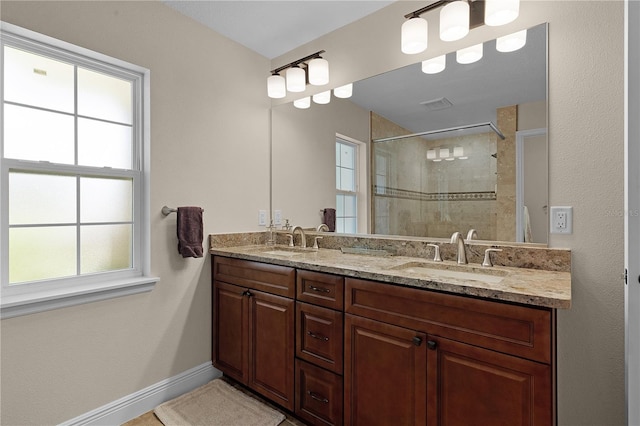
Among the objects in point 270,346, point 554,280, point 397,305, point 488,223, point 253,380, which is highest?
point 488,223

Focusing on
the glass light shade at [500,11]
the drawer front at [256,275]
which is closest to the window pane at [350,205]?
the drawer front at [256,275]

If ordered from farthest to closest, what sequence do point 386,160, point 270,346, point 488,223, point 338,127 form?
point 338,127 → point 386,160 → point 270,346 → point 488,223

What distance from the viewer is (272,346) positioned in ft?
6.23

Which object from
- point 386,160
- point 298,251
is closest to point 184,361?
point 298,251

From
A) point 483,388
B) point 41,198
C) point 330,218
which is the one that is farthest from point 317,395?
point 41,198

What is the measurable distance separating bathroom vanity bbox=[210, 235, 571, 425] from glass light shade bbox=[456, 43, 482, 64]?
1.12 m

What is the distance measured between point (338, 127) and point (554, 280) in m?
1.61

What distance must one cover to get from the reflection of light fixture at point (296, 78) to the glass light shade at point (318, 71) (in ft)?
0.32

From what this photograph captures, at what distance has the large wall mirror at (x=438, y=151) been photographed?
1600 millimetres

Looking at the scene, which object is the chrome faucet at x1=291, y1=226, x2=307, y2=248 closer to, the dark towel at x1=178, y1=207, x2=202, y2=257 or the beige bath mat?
the dark towel at x1=178, y1=207, x2=202, y2=257

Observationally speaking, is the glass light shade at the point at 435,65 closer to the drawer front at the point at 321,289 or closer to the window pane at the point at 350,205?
the window pane at the point at 350,205

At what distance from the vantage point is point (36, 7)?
5.14 ft

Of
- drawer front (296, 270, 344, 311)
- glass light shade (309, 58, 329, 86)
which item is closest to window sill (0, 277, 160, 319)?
drawer front (296, 270, 344, 311)

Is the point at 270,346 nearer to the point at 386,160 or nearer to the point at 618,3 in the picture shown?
the point at 386,160
